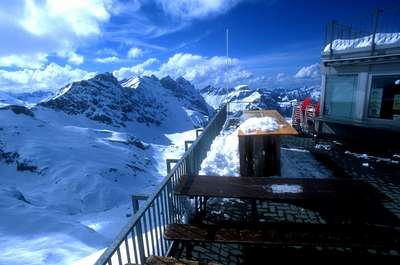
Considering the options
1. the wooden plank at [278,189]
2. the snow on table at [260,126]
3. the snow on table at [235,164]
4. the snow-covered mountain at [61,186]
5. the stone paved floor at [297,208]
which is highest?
the snow on table at [260,126]

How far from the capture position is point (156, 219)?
3887mm

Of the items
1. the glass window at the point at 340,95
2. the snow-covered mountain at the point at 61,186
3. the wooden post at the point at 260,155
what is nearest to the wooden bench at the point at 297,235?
the wooden post at the point at 260,155

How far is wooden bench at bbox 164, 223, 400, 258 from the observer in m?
3.64

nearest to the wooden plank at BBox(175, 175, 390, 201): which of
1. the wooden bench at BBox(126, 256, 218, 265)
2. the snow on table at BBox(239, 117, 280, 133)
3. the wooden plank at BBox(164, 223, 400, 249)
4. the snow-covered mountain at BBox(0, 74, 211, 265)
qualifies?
the wooden plank at BBox(164, 223, 400, 249)

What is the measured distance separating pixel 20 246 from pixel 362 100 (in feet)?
142

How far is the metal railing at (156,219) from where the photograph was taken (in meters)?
2.79

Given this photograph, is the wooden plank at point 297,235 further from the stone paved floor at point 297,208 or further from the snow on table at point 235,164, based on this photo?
the snow on table at point 235,164

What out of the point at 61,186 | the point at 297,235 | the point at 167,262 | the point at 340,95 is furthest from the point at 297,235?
the point at 61,186

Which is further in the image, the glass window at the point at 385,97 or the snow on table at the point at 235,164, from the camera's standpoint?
the glass window at the point at 385,97

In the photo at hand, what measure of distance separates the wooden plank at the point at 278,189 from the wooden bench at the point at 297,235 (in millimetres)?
493

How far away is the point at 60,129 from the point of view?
140875 millimetres

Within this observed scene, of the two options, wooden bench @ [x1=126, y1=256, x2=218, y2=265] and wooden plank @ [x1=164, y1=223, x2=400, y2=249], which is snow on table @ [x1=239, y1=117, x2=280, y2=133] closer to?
wooden plank @ [x1=164, y1=223, x2=400, y2=249]

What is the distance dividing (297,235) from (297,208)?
1.96 m

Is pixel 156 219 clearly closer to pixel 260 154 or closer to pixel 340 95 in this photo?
pixel 260 154
